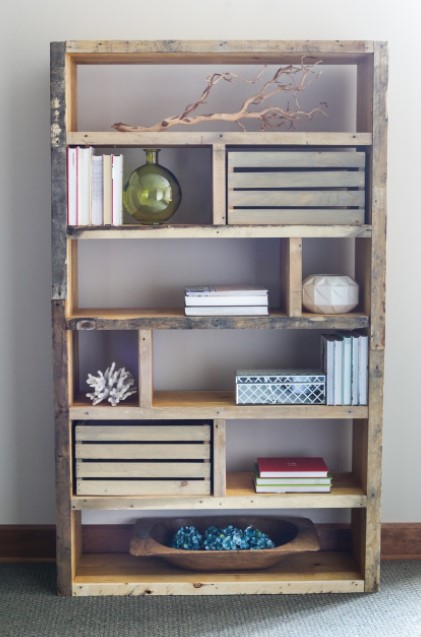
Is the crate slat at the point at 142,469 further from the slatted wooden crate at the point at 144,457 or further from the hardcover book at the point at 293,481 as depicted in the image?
the hardcover book at the point at 293,481

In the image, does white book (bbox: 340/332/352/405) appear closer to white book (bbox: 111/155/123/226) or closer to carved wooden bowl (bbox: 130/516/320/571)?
carved wooden bowl (bbox: 130/516/320/571)

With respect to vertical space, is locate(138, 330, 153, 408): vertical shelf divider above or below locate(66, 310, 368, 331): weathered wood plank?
below

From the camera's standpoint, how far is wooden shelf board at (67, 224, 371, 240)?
2.71m

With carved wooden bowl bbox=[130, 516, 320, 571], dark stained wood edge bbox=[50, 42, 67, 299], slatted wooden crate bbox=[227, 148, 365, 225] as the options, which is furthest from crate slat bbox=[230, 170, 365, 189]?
carved wooden bowl bbox=[130, 516, 320, 571]

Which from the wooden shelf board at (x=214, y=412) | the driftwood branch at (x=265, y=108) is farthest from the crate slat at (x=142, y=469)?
the driftwood branch at (x=265, y=108)

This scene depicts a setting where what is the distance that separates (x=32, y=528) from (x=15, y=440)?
12.7 inches

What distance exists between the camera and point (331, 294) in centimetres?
278

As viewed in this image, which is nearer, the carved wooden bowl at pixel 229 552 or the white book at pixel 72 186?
the white book at pixel 72 186

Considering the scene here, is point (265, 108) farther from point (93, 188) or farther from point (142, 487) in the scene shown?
point (142, 487)

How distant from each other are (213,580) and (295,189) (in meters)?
1.29

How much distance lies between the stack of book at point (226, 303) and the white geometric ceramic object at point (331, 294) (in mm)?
153

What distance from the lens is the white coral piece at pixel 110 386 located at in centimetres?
282

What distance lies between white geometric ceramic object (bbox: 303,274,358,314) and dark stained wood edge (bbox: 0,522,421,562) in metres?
0.85


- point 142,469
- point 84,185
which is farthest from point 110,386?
point 84,185
